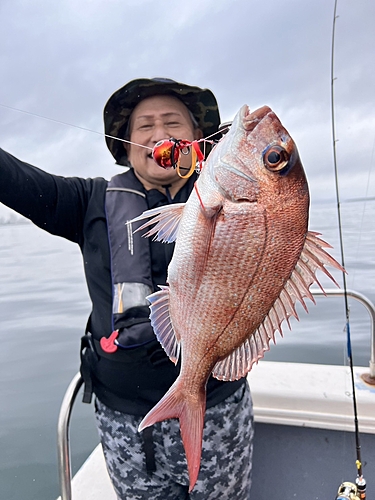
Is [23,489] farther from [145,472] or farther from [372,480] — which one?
[372,480]

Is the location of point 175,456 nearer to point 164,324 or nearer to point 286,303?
point 164,324

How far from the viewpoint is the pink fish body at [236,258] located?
98 centimetres

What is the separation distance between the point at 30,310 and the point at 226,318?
28.7 feet

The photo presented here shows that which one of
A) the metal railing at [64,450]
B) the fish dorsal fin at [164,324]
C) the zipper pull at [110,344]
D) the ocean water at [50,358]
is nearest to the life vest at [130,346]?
the zipper pull at [110,344]

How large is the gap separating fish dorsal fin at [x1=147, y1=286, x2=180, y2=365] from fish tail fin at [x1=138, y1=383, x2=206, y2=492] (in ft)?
0.34

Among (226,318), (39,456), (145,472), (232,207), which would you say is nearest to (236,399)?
(145,472)

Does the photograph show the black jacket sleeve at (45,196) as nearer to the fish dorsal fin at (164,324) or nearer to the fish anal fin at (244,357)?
the fish dorsal fin at (164,324)

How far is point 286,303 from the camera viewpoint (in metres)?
1.06

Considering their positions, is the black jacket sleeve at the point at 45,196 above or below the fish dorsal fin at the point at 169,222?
above

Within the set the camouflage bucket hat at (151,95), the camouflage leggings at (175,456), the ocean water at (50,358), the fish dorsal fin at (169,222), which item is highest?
the camouflage bucket hat at (151,95)

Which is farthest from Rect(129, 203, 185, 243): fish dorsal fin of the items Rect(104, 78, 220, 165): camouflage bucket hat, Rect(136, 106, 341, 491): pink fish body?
Rect(104, 78, 220, 165): camouflage bucket hat

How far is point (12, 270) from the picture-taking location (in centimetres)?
1784

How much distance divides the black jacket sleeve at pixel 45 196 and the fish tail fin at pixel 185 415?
3.56ft

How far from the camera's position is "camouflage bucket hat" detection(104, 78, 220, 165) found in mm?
1889
